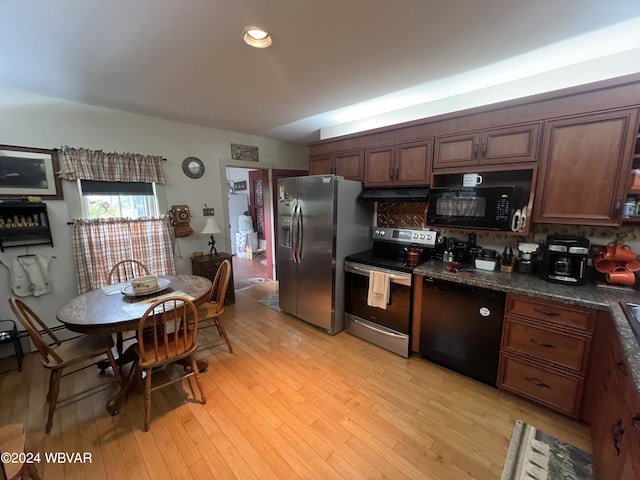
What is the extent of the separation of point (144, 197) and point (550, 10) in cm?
398

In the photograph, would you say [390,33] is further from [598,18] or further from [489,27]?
[598,18]

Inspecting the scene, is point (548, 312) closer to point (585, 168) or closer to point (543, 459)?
point (543, 459)

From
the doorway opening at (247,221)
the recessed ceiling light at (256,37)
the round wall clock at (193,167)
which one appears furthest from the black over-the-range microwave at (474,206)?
the doorway opening at (247,221)

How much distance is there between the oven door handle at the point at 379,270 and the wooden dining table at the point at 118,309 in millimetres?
1412

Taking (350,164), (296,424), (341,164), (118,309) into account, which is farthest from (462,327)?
→ (118,309)

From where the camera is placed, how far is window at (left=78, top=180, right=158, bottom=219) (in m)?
2.82

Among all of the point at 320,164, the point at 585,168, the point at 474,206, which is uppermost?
the point at 320,164

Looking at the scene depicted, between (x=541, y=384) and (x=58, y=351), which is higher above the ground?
(x=58, y=351)

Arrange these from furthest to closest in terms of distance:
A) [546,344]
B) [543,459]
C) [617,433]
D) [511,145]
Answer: [511,145] → [546,344] → [543,459] → [617,433]

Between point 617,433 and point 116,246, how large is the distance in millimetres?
4157

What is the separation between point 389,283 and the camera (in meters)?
2.47

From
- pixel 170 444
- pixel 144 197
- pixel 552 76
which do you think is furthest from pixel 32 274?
pixel 552 76

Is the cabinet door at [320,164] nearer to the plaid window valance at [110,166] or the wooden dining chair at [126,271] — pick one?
the plaid window valance at [110,166]

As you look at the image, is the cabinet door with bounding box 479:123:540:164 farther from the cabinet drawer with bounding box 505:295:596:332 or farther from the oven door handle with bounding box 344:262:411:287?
the oven door handle with bounding box 344:262:411:287
